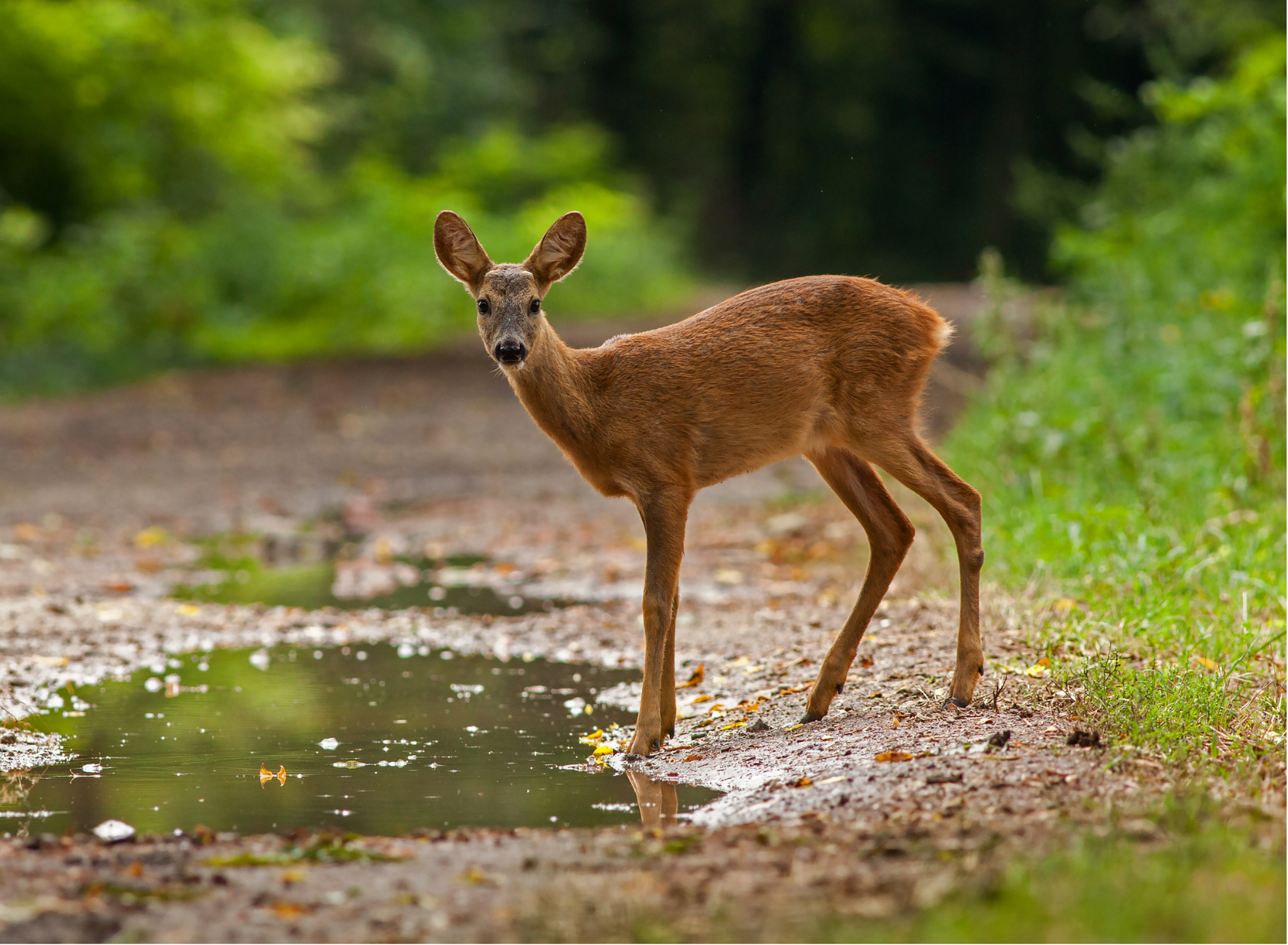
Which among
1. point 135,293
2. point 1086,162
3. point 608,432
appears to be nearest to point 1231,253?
point 608,432

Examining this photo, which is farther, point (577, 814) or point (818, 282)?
point (818, 282)

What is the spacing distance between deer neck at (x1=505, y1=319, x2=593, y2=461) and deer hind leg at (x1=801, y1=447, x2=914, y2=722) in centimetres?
100

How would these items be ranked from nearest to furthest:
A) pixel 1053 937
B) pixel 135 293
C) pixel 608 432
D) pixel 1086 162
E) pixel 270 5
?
pixel 1053 937 → pixel 608 432 → pixel 135 293 → pixel 270 5 → pixel 1086 162

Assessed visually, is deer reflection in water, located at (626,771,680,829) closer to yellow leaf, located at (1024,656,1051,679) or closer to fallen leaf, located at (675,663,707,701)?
fallen leaf, located at (675,663,707,701)

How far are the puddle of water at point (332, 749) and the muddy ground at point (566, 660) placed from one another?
21cm

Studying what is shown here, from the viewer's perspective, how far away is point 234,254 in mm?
21734

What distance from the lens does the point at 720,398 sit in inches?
213

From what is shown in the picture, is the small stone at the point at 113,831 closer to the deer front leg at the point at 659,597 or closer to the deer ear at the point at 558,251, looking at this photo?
the deer front leg at the point at 659,597

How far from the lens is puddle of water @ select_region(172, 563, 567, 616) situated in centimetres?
801

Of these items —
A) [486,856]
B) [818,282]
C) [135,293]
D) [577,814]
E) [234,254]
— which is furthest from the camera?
[234,254]

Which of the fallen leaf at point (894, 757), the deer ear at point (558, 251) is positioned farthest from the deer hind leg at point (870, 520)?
the deer ear at point (558, 251)

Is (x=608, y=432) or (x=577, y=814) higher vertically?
(x=608, y=432)

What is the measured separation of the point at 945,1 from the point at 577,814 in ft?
136

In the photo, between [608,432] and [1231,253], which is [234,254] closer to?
[1231,253]
